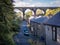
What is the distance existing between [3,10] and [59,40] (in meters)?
6.51

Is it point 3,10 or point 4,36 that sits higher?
point 3,10

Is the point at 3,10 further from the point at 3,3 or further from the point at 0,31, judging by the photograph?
the point at 0,31

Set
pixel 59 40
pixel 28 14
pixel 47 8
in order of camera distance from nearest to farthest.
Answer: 1. pixel 59 40
2. pixel 47 8
3. pixel 28 14

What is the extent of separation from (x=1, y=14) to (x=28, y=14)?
4085 cm

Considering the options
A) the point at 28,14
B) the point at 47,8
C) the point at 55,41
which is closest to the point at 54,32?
the point at 55,41

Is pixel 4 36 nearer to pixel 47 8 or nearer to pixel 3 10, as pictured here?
pixel 3 10

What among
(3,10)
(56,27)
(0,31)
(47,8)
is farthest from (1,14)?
(47,8)

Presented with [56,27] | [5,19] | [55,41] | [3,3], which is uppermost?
[3,3]

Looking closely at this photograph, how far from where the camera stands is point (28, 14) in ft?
167

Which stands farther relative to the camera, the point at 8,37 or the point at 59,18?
the point at 59,18

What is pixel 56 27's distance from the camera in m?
15.3

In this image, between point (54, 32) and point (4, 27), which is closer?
point (4, 27)

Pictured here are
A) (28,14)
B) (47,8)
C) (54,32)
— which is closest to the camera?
(54,32)

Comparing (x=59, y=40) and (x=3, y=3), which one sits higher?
(x=3, y=3)
